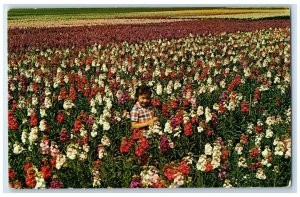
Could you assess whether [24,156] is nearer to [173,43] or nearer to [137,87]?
[137,87]

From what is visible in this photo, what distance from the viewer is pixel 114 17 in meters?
6.90

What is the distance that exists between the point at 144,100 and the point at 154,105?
0.11 metres

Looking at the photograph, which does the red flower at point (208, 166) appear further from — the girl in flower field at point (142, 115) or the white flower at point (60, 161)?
the white flower at point (60, 161)

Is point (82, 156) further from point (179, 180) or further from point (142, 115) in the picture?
point (179, 180)

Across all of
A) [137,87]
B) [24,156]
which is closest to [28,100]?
[24,156]

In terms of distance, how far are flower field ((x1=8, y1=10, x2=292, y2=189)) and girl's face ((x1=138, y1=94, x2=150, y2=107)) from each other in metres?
0.06

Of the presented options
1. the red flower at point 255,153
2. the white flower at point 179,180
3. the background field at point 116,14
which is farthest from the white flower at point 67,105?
the red flower at point 255,153

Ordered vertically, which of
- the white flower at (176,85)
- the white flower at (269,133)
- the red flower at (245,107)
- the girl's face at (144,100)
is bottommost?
the white flower at (269,133)

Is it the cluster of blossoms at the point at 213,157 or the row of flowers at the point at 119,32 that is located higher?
the row of flowers at the point at 119,32

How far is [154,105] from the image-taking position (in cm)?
688

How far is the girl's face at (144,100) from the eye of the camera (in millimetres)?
6891

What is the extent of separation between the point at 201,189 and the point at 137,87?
1064 millimetres

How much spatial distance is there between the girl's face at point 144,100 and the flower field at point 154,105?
56 millimetres

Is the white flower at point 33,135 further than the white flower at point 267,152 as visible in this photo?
Yes
